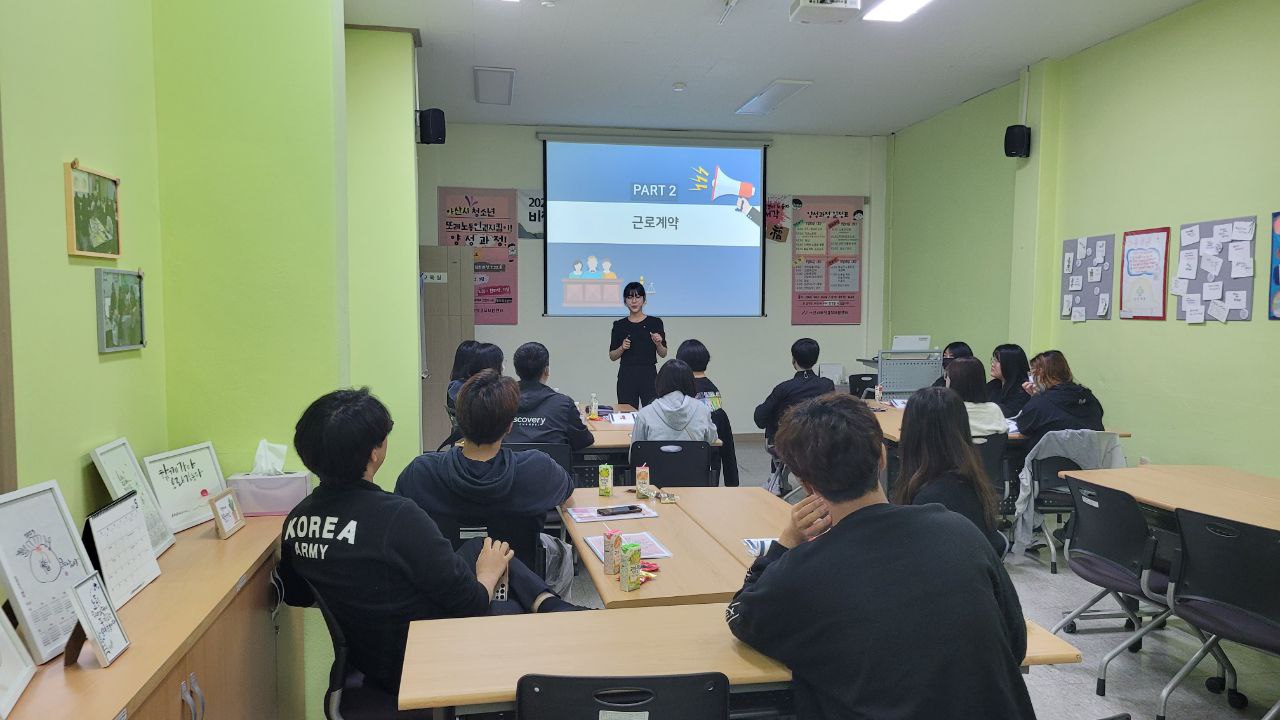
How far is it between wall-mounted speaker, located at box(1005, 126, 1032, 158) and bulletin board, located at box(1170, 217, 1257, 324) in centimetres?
150

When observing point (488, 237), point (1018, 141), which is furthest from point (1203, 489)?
point (488, 237)

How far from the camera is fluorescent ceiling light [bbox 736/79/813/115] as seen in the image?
649cm

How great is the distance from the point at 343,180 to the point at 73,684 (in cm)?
203

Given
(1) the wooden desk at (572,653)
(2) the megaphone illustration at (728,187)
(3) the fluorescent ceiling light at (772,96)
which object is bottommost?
(1) the wooden desk at (572,653)

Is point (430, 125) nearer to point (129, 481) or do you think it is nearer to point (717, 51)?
point (717, 51)

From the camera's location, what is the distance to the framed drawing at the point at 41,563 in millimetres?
1539

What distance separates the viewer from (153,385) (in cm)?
263

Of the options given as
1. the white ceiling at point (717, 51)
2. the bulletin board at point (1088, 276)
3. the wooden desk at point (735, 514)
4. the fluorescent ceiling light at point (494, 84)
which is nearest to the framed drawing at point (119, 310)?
the wooden desk at point (735, 514)

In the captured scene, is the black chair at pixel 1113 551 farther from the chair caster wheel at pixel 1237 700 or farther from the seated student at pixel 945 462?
the seated student at pixel 945 462

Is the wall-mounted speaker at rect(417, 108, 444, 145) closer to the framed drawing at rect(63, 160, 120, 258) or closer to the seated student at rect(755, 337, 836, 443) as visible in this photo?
the seated student at rect(755, 337, 836, 443)

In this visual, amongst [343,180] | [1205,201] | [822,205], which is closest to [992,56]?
[1205,201]

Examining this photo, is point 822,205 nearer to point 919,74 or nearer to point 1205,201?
point 919,74

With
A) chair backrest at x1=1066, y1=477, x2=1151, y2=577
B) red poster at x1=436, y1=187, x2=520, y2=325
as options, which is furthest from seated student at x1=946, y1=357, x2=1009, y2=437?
red poster at x1=436, y1=187, x2=520, y2=325

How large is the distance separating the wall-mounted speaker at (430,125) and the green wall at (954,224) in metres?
4.77
